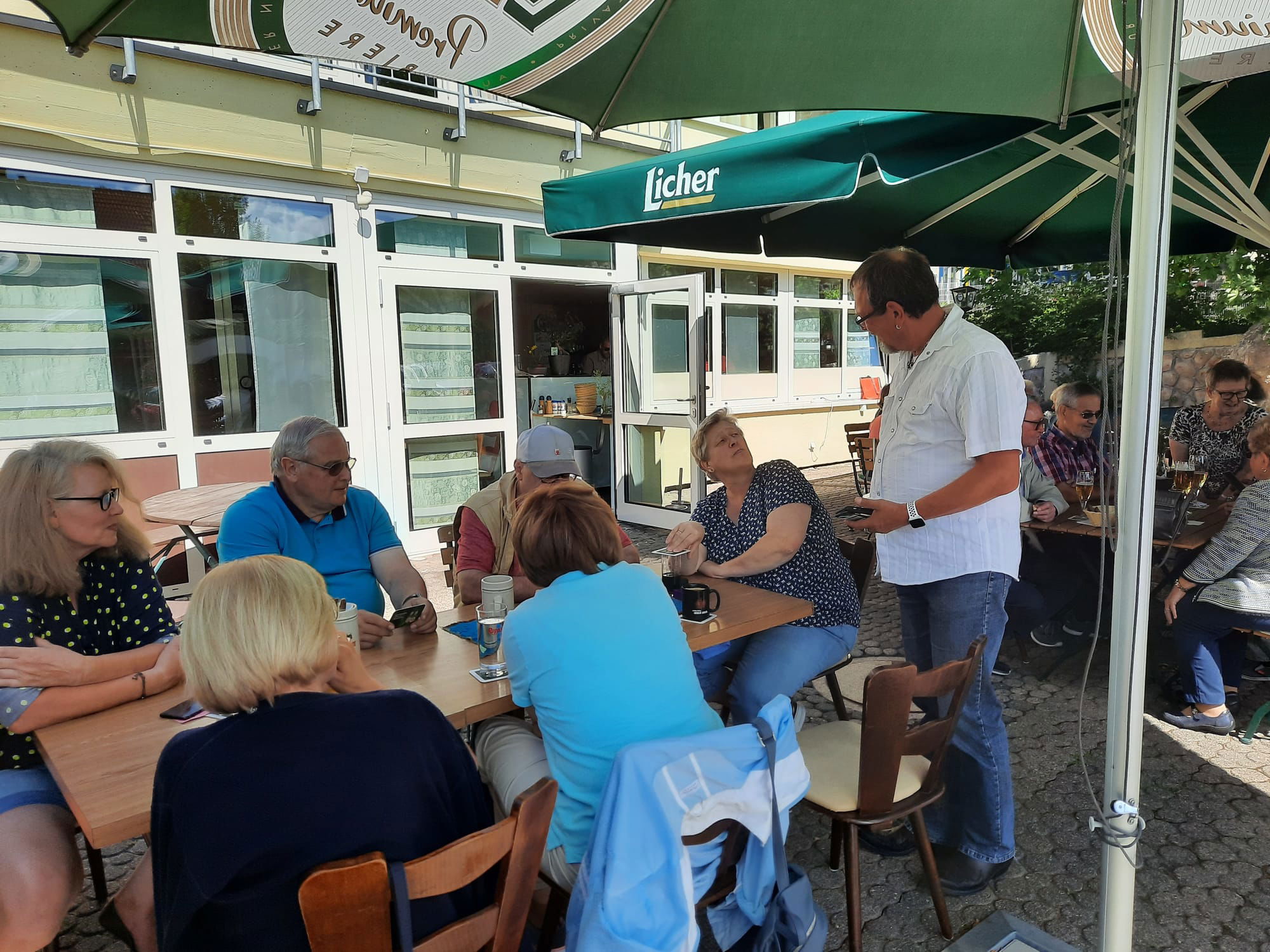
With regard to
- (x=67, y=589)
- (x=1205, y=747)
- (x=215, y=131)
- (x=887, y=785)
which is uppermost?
(x=215, y=131)

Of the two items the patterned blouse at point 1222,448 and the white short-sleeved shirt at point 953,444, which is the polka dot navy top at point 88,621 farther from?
the patterned blouse at point 1222,448

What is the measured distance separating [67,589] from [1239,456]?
227 inches

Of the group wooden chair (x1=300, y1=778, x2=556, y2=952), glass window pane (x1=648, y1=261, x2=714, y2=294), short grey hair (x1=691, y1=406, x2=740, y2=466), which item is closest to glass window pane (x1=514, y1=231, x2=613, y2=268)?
glass window pane (x1=648, y1=261, x2=714, y2=294)

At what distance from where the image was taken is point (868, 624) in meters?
5.02

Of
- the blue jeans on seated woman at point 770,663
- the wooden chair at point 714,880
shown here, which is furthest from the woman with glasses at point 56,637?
the blue jeans on seated woman at point 770,663

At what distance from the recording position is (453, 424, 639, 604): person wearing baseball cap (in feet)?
10.2

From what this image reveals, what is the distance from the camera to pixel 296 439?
2742 millimetres

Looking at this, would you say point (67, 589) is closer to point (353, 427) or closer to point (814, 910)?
point (814, 910)

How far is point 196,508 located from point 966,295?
1052 cm

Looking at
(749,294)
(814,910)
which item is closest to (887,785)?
(814,910)

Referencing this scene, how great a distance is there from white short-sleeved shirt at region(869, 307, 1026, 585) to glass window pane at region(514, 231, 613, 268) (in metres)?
5.40

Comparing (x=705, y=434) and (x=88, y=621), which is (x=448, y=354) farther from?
(x=88, y=621)

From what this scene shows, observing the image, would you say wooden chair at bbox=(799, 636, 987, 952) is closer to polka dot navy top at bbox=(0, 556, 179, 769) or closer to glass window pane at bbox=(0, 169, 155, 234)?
polka dot navy top at bbox=(0, 556, 179, 769)

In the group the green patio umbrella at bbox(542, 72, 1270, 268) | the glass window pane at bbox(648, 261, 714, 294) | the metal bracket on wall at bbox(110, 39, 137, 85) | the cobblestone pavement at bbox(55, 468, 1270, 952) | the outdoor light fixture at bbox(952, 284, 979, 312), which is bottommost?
the cobblestone pavement at bbox(55, 468, 1270, 952)
